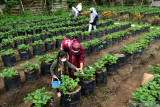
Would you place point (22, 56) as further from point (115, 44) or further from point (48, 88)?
point (115, 44)

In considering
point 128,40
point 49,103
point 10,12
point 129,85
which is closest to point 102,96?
point 129,85

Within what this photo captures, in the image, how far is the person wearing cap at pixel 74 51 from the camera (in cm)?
→ 319

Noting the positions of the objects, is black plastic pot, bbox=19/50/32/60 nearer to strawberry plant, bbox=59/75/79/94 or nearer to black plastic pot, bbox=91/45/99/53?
black plastic pot, bbox=91/45/99/53

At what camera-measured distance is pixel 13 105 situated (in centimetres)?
343

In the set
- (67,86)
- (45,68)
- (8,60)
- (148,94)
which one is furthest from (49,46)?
(148,94)

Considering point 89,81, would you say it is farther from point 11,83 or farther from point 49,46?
point 49,46

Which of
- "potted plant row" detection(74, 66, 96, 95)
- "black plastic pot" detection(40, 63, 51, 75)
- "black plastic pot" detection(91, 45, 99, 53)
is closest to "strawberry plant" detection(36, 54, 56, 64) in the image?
"black plastic pot" detection(40, 63, 51, 75)

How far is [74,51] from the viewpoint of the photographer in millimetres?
3240

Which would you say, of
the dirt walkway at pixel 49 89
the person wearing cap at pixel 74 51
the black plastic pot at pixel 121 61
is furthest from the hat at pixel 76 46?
the black plastic pot at pixel 121 61

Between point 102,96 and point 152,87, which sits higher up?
point 152,87

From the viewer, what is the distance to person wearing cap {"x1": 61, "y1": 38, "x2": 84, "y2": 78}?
319 cm

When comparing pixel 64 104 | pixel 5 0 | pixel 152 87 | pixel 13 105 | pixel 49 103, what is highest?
pixel 5 0

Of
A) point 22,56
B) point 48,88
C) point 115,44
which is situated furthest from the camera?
point 115,44

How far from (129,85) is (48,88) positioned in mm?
2603
